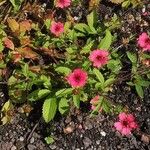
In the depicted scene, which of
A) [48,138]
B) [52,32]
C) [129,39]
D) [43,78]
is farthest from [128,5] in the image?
[48,138]

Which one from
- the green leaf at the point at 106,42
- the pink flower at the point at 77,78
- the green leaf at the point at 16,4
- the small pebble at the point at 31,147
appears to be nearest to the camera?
the pink flower at the point at 77,78

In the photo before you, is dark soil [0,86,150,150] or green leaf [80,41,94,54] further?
green leaf [80,41,94,54]

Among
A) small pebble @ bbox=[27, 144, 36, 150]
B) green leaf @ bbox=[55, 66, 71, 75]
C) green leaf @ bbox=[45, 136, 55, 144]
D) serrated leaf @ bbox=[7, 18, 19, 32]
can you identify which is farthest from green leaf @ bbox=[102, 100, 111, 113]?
serrated leaf @ bbox=[7, 18, 19, 32]

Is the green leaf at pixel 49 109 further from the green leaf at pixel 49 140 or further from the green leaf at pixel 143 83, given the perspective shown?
the green leaf at pixel 143 83

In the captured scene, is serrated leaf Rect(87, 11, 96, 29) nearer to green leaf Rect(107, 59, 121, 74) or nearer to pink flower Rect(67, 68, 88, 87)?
green leaf Rect(107, 59, 121, 74)

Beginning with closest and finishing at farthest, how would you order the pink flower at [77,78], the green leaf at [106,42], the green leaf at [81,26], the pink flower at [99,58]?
the pink flower at [77,78]
the pink flower at [99,58]
the green leaf at [106,42]
the green leaf at [81,26]

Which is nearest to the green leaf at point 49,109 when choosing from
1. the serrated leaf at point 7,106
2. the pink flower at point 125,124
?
the serrated leaf at point 7,106
